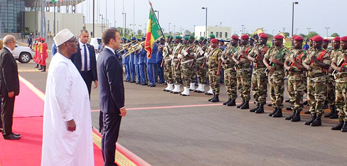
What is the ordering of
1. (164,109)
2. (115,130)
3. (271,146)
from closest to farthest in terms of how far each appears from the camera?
(115,130)
(271,146)
(164,109)

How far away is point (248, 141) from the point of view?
24.8 ft

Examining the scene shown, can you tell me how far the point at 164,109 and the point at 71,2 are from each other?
66.8m

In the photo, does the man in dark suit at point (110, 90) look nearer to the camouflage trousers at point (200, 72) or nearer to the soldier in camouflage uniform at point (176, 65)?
the soldier in camouflage uniform at point (176, 65)

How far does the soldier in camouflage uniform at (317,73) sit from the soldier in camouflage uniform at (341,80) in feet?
0.89

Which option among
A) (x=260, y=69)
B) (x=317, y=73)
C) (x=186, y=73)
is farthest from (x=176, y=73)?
(x=317, y=73)

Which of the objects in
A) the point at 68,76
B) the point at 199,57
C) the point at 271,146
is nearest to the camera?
the point at 68,76

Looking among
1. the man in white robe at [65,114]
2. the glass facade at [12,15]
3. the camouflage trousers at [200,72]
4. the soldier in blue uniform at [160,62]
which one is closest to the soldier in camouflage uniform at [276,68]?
the camouflage trousers at [200,72]

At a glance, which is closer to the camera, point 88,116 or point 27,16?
point 88,116

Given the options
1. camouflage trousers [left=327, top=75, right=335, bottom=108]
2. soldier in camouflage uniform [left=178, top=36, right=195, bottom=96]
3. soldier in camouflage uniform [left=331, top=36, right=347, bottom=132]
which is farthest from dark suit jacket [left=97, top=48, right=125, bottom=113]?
soldier in camouflage uniform [left=178, top=36, right=195, bottom=96]

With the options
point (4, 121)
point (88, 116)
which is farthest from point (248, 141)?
point (4, 121)

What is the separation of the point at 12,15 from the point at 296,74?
73096mm

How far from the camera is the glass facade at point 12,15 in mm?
72750

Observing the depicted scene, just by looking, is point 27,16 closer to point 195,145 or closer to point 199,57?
point 199,57

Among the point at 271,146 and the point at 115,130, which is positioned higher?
the point at 115,130
